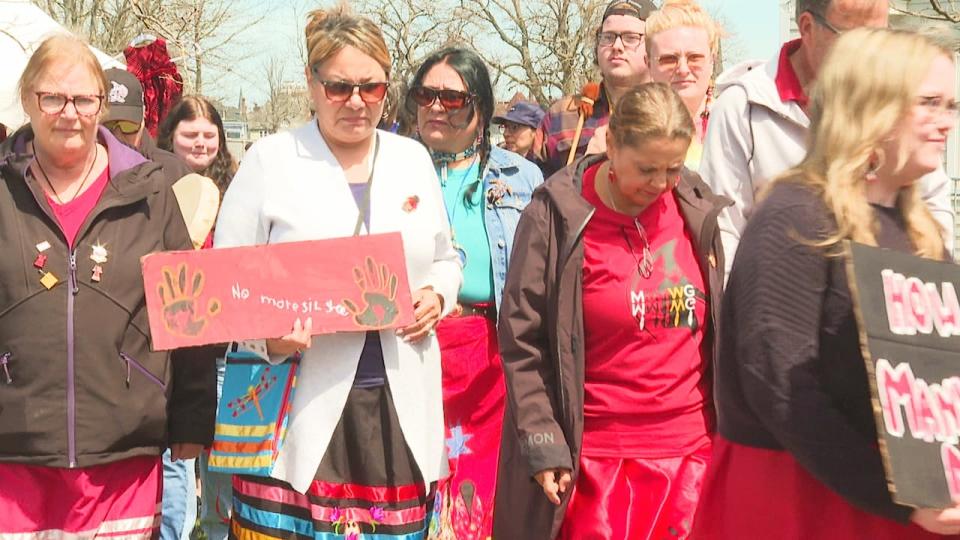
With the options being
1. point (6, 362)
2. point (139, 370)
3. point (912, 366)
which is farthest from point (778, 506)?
point (6, 362)

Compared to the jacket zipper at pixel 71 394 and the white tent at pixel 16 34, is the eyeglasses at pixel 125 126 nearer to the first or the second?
the jacket zipper at pixel 71 394

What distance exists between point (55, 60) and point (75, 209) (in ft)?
1.57

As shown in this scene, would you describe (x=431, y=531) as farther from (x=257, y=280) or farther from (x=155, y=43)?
(x=155, y=43)

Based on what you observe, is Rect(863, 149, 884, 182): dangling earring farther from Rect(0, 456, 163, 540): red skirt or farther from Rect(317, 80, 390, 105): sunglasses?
Rect(0, 456, 163, 540): red skirt

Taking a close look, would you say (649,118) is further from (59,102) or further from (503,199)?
(59,102)

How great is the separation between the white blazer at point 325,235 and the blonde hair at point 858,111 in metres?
1.87

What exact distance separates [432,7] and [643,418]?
1286 inches

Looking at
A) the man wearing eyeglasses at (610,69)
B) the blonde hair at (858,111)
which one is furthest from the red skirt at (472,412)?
the blonde hair at (858,111)

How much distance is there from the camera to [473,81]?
569cm

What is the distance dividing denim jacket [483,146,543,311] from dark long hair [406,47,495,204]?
0.18ft

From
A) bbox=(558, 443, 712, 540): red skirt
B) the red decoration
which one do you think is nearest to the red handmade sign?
bbox=(558, 443, 712, 540): red skirt

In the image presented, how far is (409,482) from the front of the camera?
4.46 metres

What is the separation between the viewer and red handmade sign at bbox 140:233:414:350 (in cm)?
420

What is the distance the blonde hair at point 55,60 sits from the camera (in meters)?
4.19
